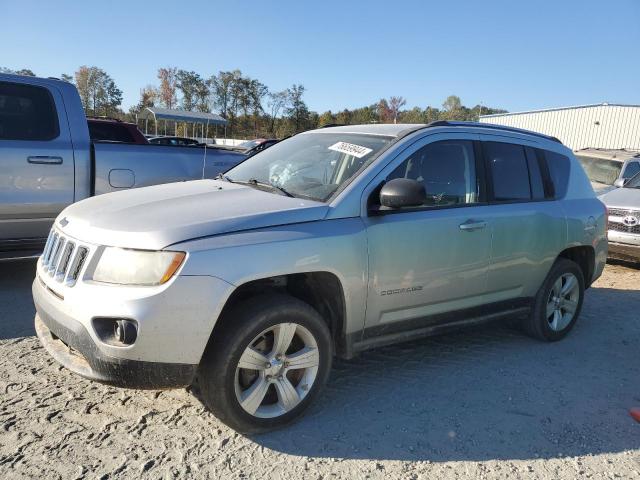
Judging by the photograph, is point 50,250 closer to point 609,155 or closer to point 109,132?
point 109,132

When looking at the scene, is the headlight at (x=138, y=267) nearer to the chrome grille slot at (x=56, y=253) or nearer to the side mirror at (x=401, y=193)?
the chrome grille slot at (x=56, y=253)

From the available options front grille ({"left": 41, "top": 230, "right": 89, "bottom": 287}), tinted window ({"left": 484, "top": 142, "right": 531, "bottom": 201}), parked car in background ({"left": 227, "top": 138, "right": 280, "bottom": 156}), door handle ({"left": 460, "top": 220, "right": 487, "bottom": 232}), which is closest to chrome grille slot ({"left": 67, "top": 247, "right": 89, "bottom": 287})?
front grille ({"left": 41, "top": 230, "right": 89, "bottom": 287})

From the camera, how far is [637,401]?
378cm

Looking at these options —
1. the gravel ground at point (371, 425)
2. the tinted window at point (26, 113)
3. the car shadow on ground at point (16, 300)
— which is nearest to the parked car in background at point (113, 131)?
the car shadow on ground at point (16, 300)

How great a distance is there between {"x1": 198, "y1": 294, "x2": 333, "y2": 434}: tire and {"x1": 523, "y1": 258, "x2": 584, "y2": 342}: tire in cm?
237

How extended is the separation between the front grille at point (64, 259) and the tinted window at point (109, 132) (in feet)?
16.9

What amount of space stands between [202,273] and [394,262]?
4.21 feet

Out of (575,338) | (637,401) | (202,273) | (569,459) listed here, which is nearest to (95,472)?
(202,273)

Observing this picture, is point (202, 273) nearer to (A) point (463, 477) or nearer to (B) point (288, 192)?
(B) point (288, 192)

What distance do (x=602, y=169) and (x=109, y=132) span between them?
1046 centimetres

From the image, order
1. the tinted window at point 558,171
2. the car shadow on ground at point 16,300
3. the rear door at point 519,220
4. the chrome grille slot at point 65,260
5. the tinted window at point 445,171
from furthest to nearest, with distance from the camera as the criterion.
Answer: the tinted window at point 558,171 < the car shadow on ground at point 16,300 < the rear door at point 519,220 < the tinted window at point 445,171 < the chrome grille slot at point 65,260

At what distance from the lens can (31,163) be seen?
5.17 meters

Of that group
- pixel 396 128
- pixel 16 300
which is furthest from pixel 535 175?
pixel 16 300

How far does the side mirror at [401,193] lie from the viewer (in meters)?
3.19
